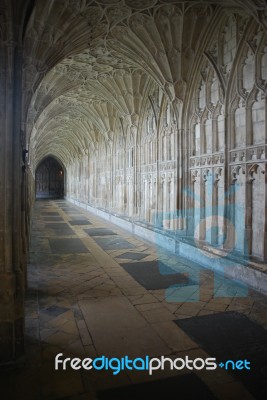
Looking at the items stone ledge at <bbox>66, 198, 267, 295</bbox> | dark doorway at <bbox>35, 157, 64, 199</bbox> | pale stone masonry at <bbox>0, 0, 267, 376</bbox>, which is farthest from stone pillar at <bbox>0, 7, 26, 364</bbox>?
dark doorway at <bbox>35, 157, 64, 199</bbox>

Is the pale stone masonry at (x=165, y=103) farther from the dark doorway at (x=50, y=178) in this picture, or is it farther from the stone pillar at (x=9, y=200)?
the dark doorway at (x=50, y=178)

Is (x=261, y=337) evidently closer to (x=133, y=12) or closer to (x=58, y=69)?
(x=133, y=12)

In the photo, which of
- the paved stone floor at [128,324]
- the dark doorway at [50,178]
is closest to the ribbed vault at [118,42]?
the paved stone floor at [128,324]

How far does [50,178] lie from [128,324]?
42.3m

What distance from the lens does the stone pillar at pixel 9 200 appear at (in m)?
3.19

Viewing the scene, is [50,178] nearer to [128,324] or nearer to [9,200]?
[128,324]

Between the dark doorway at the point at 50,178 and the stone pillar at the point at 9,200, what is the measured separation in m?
41.6

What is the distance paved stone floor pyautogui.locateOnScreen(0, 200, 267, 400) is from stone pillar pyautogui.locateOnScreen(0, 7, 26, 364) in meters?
0.37

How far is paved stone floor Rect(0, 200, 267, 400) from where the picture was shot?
2.75 m

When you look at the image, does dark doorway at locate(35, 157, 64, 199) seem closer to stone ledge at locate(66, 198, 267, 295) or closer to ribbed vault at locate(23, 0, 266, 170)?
ribbed vault at locate(23, 0, 266, 170)

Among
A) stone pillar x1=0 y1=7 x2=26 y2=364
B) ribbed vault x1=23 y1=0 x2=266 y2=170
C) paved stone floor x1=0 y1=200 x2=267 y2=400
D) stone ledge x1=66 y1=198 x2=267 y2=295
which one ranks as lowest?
paved stone floor x1=0 y1=200 x2=267 y2=400

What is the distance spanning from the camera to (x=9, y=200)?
3252mm

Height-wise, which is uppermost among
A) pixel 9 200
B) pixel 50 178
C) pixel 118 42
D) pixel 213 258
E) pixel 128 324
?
pixel 118 42

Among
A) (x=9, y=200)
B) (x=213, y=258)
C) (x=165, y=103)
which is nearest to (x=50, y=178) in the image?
(x=165, y=103)
